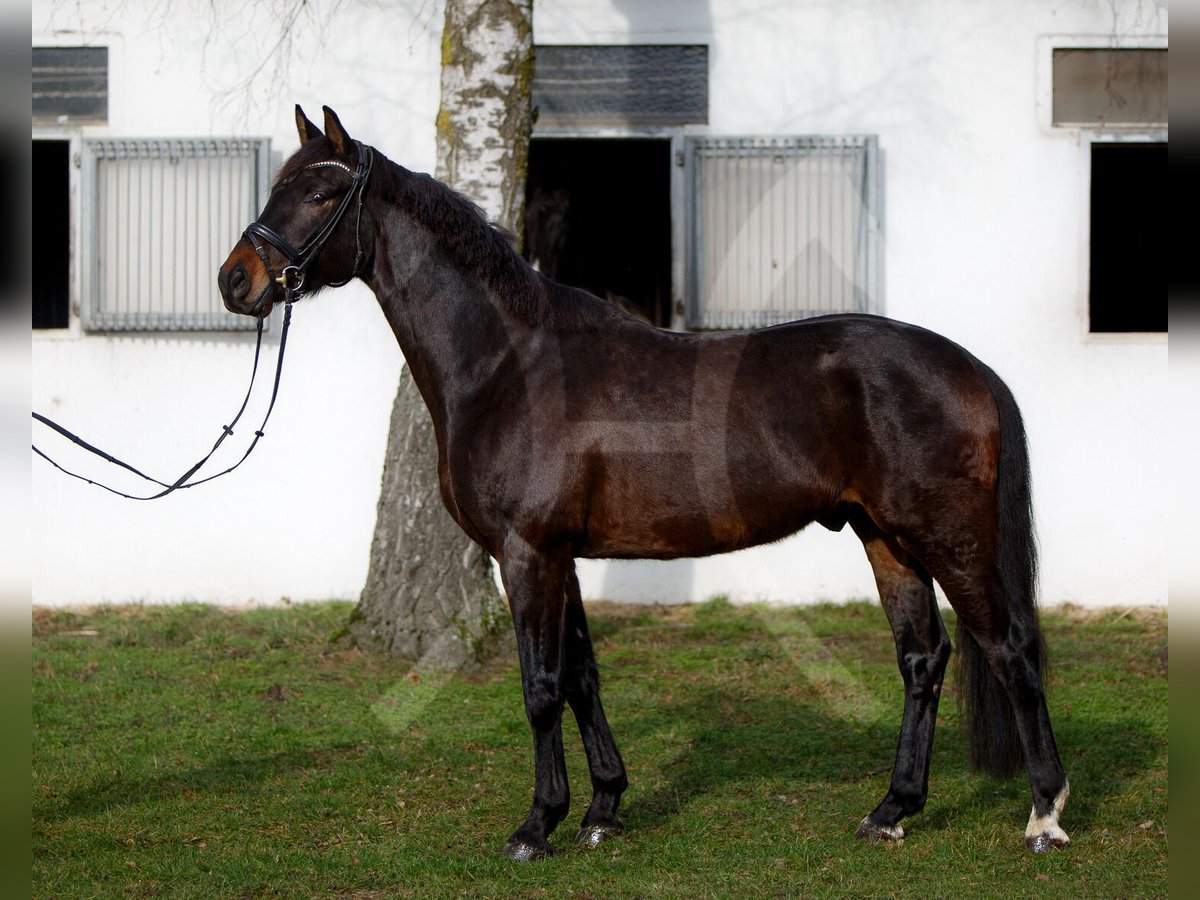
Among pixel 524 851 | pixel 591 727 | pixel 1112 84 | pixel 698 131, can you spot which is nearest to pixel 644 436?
pixel 591 727

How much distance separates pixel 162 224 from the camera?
835 centimetres

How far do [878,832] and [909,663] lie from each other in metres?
0.64

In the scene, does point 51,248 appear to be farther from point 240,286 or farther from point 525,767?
point 525,767

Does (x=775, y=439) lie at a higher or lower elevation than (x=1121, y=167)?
lower

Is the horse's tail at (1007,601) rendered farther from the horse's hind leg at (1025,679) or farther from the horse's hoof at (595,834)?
the horse's hoof at (595,834)

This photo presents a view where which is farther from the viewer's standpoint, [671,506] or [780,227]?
[780,227]

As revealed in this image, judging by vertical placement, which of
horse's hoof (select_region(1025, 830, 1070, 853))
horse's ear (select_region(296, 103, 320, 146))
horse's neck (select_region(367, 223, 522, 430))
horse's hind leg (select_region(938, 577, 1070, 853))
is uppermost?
horse's ear (select_region(296, 103, 320, 146))

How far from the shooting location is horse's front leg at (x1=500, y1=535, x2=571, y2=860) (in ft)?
13.9

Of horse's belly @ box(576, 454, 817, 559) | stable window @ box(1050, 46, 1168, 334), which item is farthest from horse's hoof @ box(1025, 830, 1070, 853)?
stable window @ box(1050, 46, 1168, 334)

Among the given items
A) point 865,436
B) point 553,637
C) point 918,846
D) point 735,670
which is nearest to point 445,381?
point 553,637

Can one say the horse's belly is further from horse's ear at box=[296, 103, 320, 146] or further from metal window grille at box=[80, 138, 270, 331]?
metal window grille at box=[80, 138, 270, 331]

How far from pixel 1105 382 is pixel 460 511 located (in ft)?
19.1

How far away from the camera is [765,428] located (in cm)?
429

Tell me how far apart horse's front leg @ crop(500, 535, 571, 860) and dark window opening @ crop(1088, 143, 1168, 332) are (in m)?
8.44
